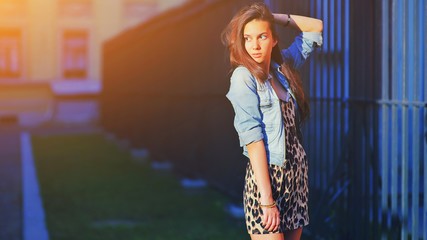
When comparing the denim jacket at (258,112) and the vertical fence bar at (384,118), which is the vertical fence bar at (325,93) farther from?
the denim jacket at (258,112)

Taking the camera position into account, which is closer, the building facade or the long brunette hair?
the long brunette hair

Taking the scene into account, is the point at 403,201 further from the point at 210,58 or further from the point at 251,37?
the point at 210,58

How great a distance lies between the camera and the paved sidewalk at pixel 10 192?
8.25 meters

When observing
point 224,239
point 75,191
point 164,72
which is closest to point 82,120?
point 164,72

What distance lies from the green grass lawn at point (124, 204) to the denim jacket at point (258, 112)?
439 cm

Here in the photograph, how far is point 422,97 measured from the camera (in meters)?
5.28

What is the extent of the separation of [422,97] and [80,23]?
3948cm

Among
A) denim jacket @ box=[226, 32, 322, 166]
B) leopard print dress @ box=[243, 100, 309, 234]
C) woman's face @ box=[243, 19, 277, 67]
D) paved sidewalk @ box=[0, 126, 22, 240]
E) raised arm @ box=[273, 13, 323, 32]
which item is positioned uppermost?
raised arm @ box=[273, 13, 323, 32]

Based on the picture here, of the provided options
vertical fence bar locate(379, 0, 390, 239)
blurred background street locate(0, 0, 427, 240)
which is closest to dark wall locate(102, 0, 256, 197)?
blurred background street locate(0, 0, 427, 240)

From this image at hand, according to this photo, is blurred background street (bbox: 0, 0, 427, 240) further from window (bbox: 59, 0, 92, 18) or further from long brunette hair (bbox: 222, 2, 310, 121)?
window (bbox: 59, 0, 92, 18)

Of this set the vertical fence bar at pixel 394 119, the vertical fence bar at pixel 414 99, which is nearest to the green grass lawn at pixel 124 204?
the vertical fence bar at pixel 394 119

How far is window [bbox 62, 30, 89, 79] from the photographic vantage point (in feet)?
143

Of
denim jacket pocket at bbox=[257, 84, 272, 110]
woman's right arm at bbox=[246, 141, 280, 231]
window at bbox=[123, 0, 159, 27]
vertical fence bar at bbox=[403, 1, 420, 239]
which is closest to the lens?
woman's right arm at bbox=[246, 141, 280, 231]

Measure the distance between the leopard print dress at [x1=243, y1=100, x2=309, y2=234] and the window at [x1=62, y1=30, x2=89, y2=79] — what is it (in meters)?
40.6
